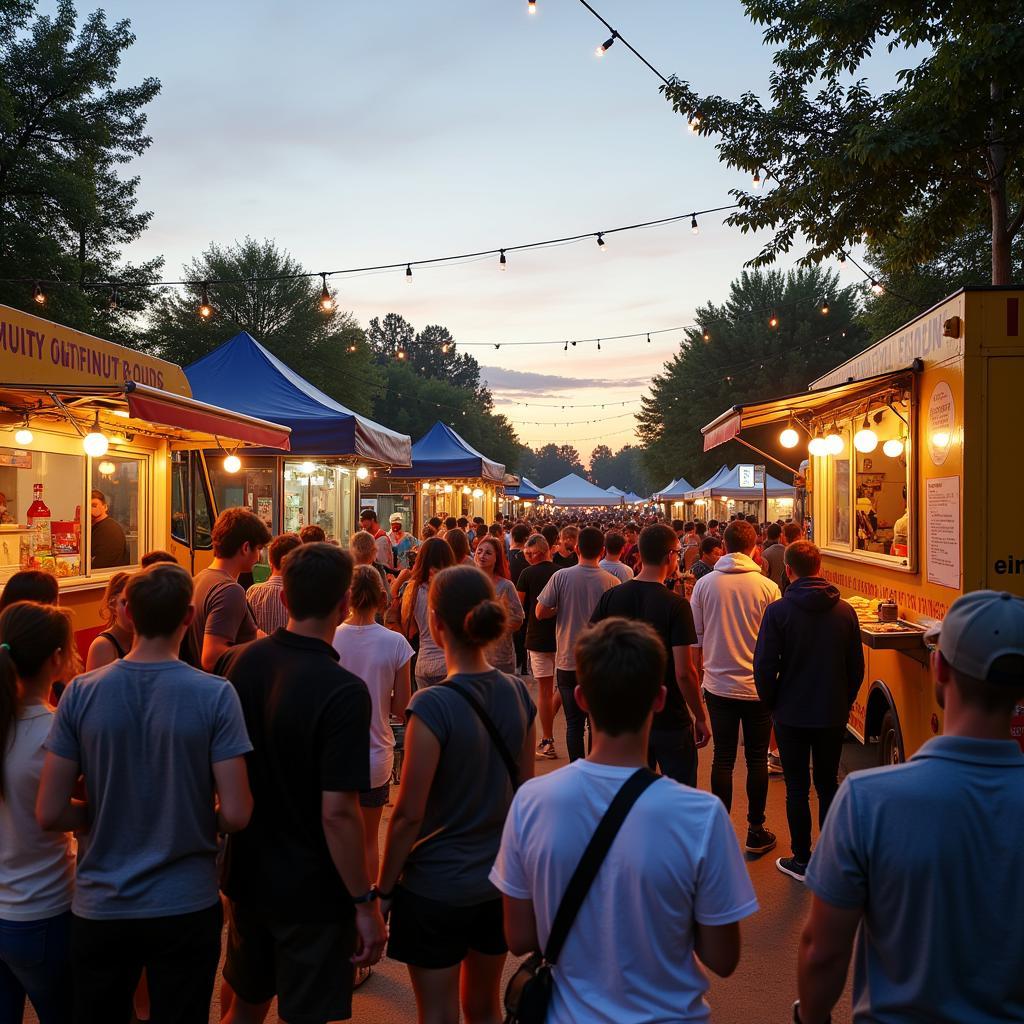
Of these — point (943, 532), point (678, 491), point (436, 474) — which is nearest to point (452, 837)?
point (943, 532)

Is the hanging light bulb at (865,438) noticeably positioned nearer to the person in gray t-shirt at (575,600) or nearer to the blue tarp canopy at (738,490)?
the person in gray t-shirt at (575,600)

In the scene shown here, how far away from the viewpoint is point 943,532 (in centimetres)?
525

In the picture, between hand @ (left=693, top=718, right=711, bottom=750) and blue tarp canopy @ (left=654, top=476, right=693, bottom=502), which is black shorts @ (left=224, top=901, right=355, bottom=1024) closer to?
hand @ (left=693, top=718, right=711, bottom=750)

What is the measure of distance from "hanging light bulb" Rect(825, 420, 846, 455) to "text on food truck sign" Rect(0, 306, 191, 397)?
7.01m

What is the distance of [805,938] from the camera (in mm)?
1975

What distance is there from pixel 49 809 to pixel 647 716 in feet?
5.69

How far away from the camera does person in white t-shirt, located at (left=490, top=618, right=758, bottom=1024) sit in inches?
73.8

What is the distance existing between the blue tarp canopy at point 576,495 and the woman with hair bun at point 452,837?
4932 centimetres

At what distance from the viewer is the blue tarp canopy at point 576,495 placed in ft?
175

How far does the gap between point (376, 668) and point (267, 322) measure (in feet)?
127

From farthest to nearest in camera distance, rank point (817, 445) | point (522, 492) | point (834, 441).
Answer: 1. point (522, 492)
2. point (817, 445)
3. point (834, 441)

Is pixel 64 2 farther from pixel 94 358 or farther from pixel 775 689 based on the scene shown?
pixel 775 689

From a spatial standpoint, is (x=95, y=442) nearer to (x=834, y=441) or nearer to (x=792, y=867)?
(x=792, y=867)

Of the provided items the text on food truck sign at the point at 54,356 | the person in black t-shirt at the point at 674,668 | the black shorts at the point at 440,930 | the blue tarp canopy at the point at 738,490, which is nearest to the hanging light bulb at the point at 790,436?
the person in black t-shirt at the point at 674,668
